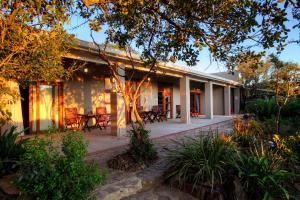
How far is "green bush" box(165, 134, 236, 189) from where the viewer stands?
3826mm

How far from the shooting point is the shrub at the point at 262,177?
11.8 ft

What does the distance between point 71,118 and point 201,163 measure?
7.15 metres

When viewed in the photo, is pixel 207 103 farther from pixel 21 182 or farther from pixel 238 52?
pixel 21 182

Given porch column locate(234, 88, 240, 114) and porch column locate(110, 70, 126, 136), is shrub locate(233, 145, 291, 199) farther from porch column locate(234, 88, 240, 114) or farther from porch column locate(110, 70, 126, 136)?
porch column locate(234, 88, 240, 114)

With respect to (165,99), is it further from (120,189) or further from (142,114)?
(120,189)

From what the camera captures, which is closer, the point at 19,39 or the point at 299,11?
the point at 19,39

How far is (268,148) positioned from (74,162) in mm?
4021

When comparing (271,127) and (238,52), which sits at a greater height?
(238,52)

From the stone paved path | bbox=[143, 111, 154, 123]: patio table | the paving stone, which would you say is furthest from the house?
the paving stone

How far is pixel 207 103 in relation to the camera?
55.2 ft

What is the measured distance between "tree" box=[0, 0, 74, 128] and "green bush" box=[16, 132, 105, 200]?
1317 millimetres

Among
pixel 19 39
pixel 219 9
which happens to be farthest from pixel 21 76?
pixel 219 9

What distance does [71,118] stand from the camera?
32.0 ft

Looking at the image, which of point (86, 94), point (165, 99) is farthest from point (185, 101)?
→ point (86, 94)
